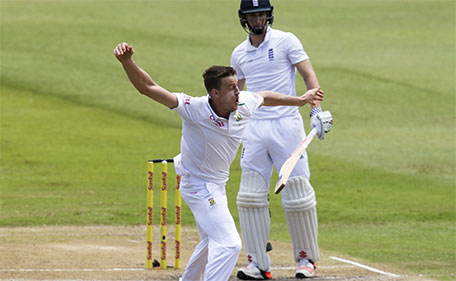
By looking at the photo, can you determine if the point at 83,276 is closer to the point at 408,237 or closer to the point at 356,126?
the point at 408,237

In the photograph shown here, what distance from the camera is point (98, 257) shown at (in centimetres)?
884

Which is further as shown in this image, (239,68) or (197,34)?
(197,34)

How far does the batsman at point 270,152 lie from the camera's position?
8.12m

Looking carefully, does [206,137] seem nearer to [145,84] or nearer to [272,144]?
[145,84]

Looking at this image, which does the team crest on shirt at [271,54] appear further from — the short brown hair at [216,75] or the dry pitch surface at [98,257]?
the dry pitch surface at [98,257]

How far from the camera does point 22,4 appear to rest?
3938cm

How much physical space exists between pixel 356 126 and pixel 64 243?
1155 cm

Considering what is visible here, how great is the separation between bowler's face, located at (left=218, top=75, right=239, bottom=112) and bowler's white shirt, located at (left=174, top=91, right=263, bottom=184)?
8cm

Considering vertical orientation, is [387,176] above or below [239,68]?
below

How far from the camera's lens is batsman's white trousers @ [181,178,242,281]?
6.36 m

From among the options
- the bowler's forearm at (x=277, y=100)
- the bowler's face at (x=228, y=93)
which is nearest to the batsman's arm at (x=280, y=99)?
the bowler's forearm at (x=277, y=100)

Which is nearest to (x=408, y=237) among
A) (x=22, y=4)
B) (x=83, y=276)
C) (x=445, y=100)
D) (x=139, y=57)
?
(x=83, y=276)

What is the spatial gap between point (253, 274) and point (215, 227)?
5.67 ft

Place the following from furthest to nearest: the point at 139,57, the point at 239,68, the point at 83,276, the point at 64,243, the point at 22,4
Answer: the point at 22,4
the point at 139,57
the point at 64,243
the point at 239,68
the point at 83,276
